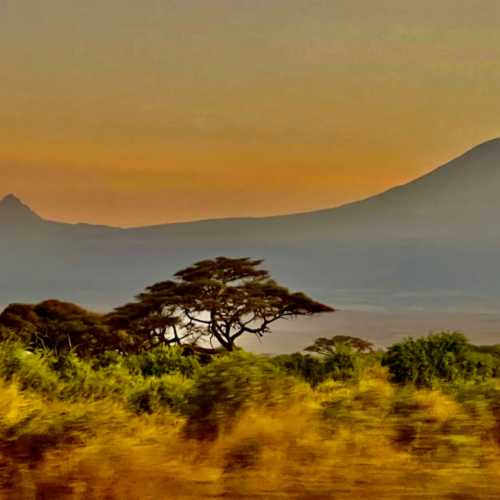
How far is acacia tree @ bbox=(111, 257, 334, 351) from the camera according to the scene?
1513 inches

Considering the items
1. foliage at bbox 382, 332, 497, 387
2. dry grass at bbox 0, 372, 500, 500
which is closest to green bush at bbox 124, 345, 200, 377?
foliage at bbox 382, 332, 497, 387

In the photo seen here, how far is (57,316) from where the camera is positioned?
40.1 metres

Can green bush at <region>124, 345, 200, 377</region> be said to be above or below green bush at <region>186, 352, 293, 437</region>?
below

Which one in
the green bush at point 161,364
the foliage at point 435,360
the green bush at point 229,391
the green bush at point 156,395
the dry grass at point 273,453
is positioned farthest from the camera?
the green bush at point 161,364

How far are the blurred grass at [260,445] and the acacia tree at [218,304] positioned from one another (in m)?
30.1

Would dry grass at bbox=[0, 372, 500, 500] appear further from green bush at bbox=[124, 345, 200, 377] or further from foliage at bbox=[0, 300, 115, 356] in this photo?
foliage at bbox=[0, 300, 115, 356]

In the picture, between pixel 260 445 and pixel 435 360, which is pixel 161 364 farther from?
pixel 260 445

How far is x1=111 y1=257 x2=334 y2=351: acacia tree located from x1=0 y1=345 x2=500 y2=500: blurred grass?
30080 mm

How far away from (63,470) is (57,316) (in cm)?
3453

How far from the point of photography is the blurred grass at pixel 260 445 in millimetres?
5715

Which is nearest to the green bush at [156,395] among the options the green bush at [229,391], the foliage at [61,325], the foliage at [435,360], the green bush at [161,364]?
the green bush at [229,391]

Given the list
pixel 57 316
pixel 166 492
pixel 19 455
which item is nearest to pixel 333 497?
pixel 166 492

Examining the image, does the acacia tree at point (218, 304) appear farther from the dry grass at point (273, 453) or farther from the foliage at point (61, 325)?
the dry grass at point (273, 453)

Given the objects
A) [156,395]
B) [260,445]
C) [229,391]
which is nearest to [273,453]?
[260,445]
